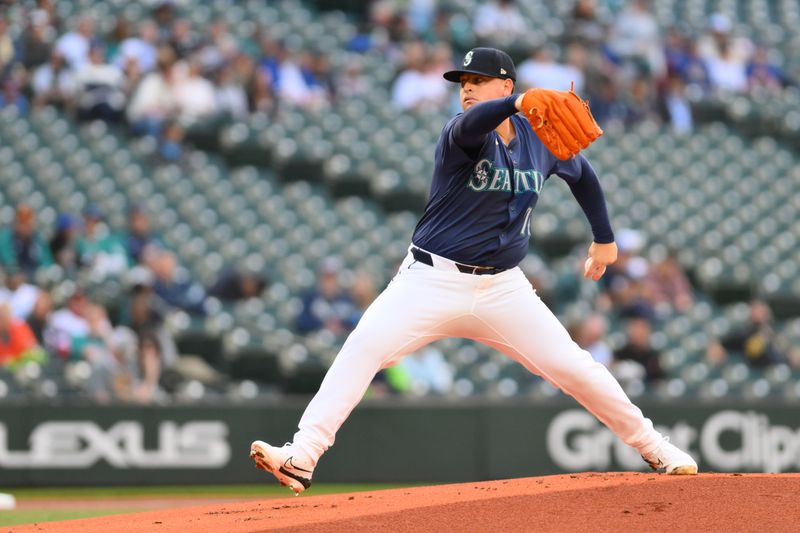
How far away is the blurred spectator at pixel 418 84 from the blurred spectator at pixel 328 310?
3917 millimetres

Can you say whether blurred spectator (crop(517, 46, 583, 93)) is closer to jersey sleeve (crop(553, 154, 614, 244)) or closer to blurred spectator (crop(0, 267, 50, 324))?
blurred spectator (crop(0, 267, 50, 324))

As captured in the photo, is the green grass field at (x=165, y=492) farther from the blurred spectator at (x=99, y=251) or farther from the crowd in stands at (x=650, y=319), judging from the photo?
the crowd in stands at (x=650, y=319)

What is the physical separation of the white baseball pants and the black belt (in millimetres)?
17

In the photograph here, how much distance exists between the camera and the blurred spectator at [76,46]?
14.0m

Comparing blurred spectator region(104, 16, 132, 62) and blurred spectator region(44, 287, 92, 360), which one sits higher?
blurred spectator region(104, 16, 132, 62)

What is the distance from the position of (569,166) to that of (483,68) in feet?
1.97

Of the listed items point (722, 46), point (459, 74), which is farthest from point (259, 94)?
point (459, 74)

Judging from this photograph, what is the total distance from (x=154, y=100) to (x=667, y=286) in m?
5.57

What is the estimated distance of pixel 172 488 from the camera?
11.0 m

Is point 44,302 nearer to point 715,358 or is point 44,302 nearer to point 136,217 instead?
point 136,217

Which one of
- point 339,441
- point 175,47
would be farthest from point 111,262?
point 175,47

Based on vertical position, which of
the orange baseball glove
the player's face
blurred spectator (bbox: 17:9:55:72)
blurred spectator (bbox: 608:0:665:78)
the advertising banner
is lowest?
the advertising banner

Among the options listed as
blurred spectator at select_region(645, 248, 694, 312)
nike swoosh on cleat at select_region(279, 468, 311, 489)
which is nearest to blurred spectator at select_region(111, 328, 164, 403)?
blurred spectator at select_region(645, 248, 694, 312)

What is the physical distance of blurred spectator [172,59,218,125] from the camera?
14.2 metres
